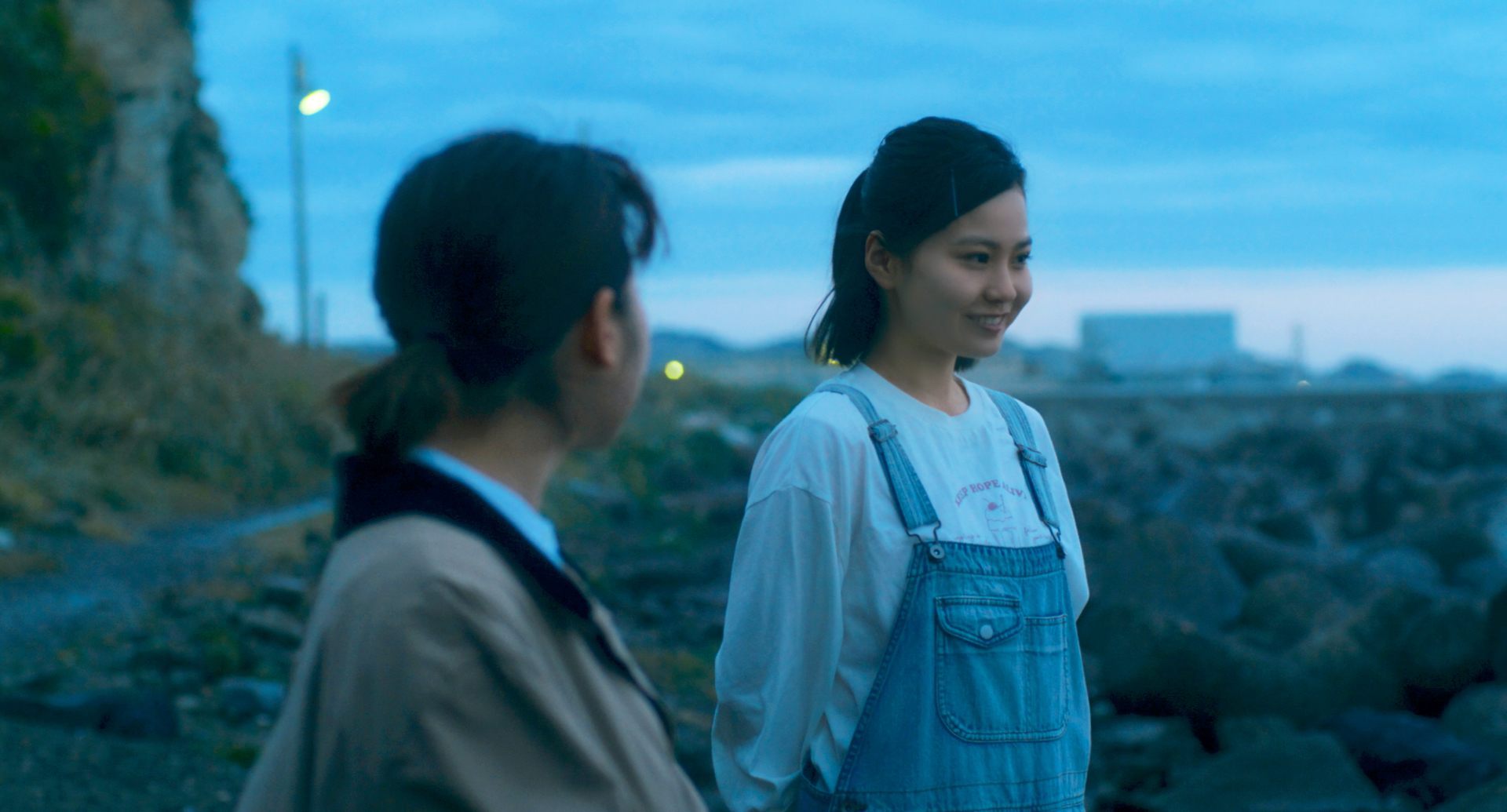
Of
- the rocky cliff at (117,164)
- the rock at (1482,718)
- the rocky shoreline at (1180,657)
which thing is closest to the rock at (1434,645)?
the rocky shoreline at (1180,657)

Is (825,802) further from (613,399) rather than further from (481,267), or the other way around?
(481,267)

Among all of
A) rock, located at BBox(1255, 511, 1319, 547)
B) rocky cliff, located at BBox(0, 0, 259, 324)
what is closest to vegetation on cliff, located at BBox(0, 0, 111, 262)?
rocky cliff, located at BBox(0, 0, 259, 324)

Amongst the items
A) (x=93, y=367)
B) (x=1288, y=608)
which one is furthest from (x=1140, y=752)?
(x=93, y=367)

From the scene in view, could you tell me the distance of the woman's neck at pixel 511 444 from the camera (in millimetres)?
1358

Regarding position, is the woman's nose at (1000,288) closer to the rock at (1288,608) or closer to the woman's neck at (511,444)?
the woman's neck at (511,444)

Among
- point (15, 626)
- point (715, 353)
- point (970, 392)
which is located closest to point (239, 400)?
point (15, 626)

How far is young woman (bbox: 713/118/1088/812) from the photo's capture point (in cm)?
215

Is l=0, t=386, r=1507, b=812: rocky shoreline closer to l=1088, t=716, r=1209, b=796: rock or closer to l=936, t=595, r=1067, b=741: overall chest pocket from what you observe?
l=1088, t=716, r=1209, b=796: rock

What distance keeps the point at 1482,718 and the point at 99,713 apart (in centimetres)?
650

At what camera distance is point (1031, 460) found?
2434 millimetres

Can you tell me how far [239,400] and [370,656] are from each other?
1760 centimetres

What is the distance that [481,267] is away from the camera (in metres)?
1.32

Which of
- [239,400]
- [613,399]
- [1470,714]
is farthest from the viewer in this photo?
[239,400]

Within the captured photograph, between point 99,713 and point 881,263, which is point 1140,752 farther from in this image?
point 99,713
